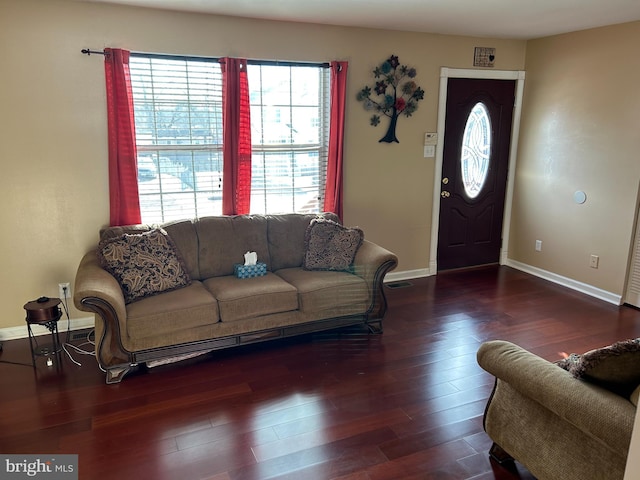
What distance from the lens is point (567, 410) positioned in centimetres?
181

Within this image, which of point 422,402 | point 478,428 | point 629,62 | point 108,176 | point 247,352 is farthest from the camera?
point 629,62

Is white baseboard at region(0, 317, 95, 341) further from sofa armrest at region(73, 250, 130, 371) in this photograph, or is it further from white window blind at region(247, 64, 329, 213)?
white window blind at region(247, 64, 329, 213)

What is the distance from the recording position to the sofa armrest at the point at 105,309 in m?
2.83

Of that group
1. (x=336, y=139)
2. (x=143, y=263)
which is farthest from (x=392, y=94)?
(x=143, y=263)

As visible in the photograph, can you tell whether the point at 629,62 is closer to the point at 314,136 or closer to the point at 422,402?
the point at 314,136

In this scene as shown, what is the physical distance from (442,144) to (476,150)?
490mm

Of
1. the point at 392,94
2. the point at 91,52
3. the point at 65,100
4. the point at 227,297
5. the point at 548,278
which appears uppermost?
the point at 91,52

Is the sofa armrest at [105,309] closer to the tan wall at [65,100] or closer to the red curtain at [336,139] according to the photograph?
the tan wall at [65,100]

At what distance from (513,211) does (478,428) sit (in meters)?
3.48

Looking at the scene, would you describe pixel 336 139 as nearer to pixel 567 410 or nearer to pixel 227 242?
pixel 227 242

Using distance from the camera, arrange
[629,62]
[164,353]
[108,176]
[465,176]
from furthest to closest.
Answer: [465,176], [629,62], [108,176], [164,353]

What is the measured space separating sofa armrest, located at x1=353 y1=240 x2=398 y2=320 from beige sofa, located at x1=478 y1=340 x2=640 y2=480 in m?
1.51

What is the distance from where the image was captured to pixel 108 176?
12.2ft

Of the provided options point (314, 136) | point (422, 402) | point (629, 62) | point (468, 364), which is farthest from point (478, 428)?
point (629, 62)
